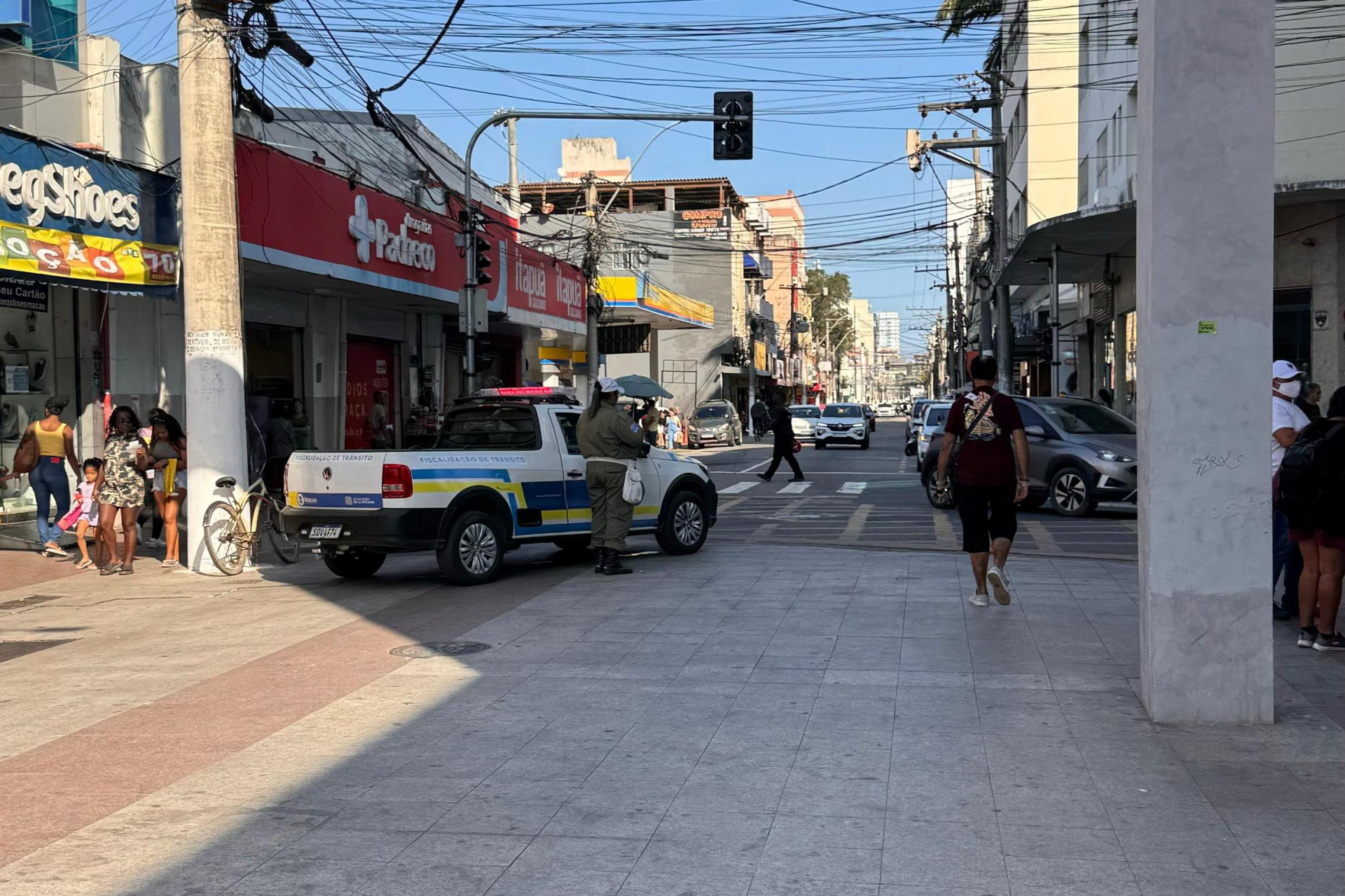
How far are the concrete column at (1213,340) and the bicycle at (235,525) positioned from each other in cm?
909

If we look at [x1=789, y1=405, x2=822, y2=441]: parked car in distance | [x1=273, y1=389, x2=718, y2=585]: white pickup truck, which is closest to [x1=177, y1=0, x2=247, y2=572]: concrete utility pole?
[x1=273, y1=389, x2=718, y2=585]: white pickup truck

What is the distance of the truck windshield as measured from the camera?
13008 millimetres

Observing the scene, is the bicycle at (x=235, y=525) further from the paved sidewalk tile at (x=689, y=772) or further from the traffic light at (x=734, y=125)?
the traffic light at (x=734, y=125)

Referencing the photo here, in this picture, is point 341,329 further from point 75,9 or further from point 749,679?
point 749,679

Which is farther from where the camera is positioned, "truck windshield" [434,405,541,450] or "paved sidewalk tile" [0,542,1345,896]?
"truck windshield" [434,405,541,450]

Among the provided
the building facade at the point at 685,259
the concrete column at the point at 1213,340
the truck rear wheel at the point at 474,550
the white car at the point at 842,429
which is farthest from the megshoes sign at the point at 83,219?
the building facade at the point at 685,259

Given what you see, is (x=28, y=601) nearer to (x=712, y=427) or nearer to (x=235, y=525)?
(x=235, y=525)

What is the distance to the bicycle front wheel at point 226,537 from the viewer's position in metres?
13.3

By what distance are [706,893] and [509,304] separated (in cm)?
2413

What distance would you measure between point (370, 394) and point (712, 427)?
23934 mm

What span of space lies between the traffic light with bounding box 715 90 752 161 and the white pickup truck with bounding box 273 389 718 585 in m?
6.69

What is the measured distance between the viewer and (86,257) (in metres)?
14.2

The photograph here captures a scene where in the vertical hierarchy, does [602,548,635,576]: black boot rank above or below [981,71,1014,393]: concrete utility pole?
below

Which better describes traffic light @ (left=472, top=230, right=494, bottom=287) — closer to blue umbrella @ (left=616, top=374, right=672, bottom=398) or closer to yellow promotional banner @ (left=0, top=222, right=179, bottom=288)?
yellow promotional banner @ (left=0, top=222, right=179, bottom=288)
